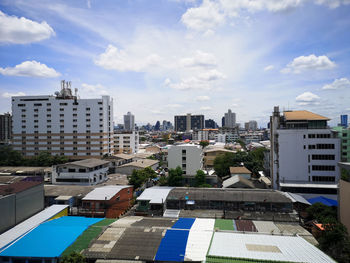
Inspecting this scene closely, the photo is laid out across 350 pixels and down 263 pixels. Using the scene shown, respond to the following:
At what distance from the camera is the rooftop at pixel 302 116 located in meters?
29.6

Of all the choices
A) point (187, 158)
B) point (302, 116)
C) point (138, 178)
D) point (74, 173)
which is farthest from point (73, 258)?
point (302, 116)

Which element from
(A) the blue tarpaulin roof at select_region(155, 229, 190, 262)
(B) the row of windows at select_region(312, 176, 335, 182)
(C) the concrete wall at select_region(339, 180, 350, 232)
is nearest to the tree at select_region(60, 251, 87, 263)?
(A) the blue tarpaulin roof at select_region(155, 229, 190, 262)

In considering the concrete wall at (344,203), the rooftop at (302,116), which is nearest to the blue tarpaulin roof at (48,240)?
the concrete wall at (344,203)

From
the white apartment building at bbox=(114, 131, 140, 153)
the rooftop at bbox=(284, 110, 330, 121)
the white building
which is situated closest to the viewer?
the rooftop at bbox=(284, 110, 330, 121)

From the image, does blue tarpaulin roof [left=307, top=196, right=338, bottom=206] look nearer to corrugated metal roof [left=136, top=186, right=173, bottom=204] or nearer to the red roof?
corrugated metal roof [left=136, top=186, right=173, bottom=204]

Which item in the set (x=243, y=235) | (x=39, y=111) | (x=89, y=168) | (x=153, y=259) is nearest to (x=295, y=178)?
(x=243, y=235)

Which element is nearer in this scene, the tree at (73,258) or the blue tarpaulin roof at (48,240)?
the tree at (73,258)

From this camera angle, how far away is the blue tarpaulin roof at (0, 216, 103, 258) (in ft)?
43.1

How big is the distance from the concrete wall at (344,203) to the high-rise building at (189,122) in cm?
15652

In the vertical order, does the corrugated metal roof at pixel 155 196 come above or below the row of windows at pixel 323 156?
below

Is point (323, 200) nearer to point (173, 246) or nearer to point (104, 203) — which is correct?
point (173, 246)

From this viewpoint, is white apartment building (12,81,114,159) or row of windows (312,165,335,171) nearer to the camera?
row of windows (312,165,335,171)

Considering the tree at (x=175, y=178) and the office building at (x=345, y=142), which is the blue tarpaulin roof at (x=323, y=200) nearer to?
the office building at (x=345, y=142)

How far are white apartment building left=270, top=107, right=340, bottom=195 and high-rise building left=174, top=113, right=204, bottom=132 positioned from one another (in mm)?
146047
